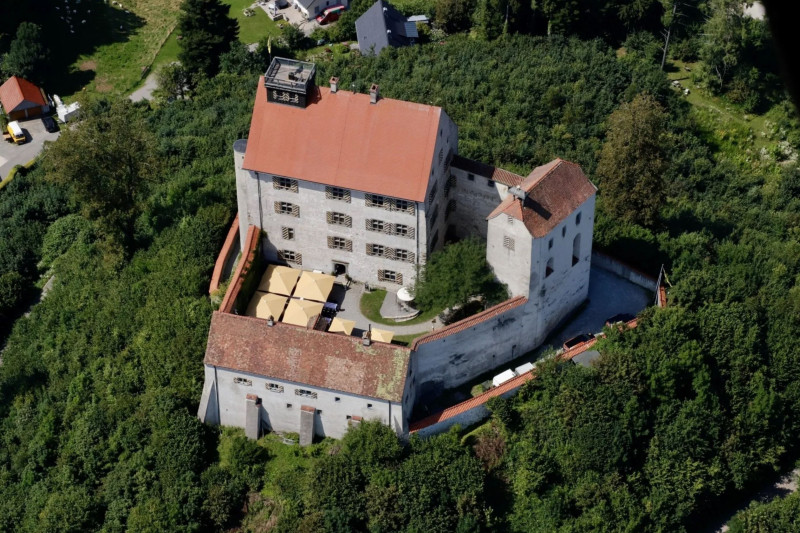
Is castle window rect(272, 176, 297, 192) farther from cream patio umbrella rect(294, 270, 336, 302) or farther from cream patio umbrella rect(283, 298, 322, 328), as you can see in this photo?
cream patio umbrella rect(283, 298, 322, 328)

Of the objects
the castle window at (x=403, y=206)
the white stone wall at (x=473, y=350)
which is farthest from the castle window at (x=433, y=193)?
the white stone wall at (x=473, y=350)

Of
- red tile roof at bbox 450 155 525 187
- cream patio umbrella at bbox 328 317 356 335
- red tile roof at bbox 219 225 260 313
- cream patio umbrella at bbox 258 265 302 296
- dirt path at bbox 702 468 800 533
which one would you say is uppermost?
red tile roof at bbox 450 155 525 187

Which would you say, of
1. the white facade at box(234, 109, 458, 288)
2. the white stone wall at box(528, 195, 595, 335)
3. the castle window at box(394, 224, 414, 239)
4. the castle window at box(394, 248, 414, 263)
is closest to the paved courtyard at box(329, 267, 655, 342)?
the white stone wall at box(528, 195, 595, 335)

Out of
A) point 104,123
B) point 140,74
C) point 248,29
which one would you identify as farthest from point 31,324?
point 248,29

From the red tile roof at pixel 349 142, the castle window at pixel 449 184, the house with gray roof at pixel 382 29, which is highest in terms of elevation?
the red tile roof at pixel 349 142

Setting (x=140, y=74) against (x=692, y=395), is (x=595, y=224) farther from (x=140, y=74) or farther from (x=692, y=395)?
(x=140, y=74)

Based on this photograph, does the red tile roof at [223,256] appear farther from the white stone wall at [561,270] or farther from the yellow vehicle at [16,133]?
the yellow vehicle at [16,133]

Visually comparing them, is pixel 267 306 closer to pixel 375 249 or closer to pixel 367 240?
pixel 367 240
